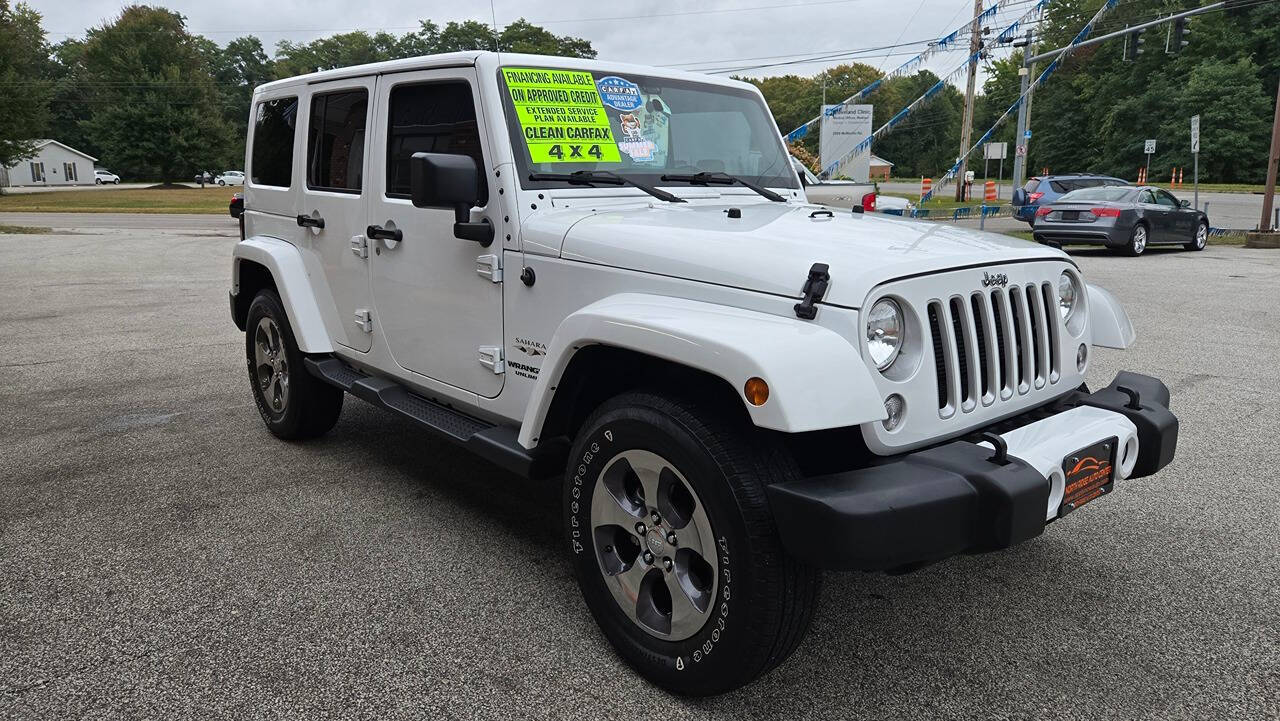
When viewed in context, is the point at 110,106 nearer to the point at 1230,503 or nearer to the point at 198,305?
the point at 198,305

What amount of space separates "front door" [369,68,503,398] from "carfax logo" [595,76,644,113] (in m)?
0.54

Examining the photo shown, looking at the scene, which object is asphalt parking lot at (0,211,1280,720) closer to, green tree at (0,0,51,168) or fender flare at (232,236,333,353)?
fender flare at (232,236,333,353)

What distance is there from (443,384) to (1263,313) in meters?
9.79

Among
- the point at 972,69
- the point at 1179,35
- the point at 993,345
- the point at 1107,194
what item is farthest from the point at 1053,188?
the point at 993,345

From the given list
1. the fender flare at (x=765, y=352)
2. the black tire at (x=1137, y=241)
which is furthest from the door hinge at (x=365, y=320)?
the black tire at (x=1137, y=241)

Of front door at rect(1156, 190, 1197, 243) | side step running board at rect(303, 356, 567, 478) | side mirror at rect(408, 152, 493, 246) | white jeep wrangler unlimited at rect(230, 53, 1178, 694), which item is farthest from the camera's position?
front door at rect(1156, 190, 1197, 243)

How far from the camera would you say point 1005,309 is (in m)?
2.71

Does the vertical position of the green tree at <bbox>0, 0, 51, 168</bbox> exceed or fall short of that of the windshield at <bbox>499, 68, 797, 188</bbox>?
it exceeds it

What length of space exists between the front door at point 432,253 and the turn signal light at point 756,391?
142 cm

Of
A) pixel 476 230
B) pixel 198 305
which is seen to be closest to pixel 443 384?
pixel 476 230

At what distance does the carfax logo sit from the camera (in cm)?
360

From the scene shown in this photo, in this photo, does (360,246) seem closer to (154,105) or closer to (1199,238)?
(1199,238)

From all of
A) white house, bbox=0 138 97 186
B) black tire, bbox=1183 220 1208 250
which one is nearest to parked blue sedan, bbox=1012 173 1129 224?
black tire, bbox=1183 220 1208 250

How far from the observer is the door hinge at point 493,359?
3.34 metres
